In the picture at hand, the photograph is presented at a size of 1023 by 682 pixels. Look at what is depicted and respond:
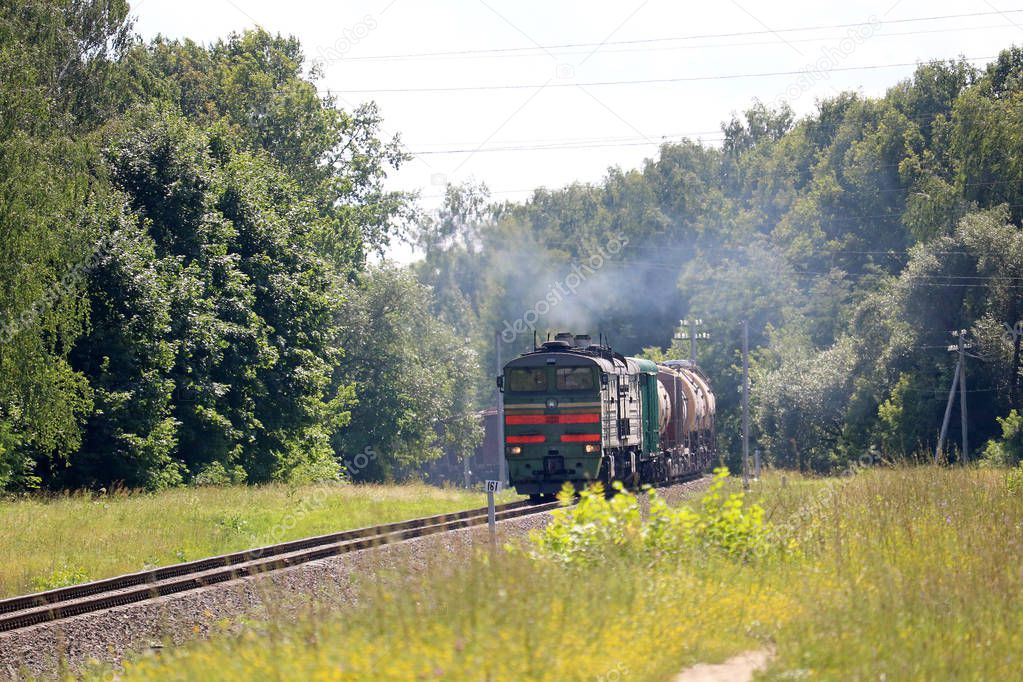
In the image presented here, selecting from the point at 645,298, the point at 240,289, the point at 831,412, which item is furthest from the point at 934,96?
the point at 240,289

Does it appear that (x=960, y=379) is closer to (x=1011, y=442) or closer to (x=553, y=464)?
(x=1011, y=442)

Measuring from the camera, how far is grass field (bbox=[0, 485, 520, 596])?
18547 mm

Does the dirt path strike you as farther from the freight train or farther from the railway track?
the freight train

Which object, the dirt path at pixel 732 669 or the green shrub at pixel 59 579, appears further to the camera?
the green shrub at pixel 59 579

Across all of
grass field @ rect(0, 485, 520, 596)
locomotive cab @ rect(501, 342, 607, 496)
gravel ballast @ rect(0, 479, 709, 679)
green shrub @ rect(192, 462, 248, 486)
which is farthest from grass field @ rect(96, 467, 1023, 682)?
green shrub @ rect(192, 462, 248, 486)

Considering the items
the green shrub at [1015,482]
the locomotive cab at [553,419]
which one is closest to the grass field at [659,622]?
the green shrub at [1015,482]

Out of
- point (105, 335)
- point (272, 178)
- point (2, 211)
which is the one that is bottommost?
point (105, 335)

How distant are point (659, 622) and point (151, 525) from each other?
51.8ft

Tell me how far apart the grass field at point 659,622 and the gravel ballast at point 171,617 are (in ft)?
5.45

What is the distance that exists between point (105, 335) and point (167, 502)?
294 inches

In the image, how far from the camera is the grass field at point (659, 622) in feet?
23.4

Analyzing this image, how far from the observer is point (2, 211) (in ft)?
80.9

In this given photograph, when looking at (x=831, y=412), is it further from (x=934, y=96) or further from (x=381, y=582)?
(x=381, y=582)

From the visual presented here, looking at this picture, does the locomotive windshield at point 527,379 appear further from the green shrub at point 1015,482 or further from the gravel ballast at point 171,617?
the green shrub at point 1015,482
